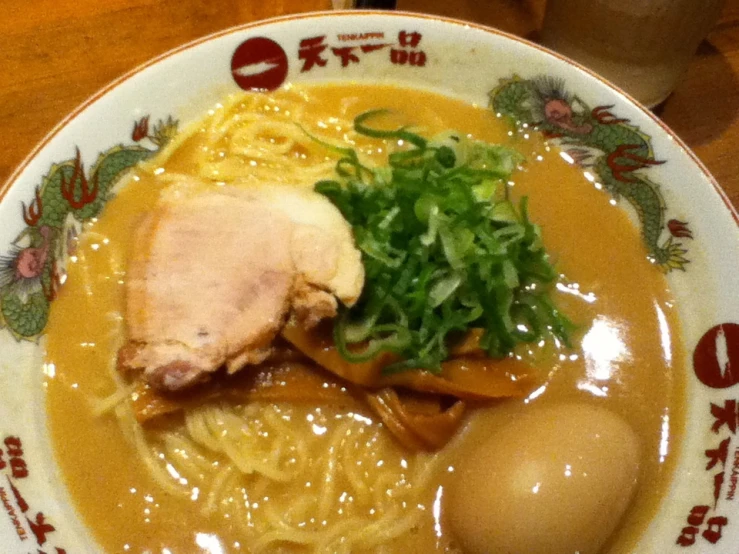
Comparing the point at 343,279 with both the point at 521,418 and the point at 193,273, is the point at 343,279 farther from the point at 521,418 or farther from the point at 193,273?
the point at 521,418

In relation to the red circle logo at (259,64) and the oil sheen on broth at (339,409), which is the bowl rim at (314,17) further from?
the oil sheen on broth at (339,409)

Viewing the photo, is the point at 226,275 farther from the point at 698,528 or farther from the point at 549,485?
the point at 698,528

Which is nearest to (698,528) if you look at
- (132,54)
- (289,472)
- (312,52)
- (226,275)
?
(289,472)

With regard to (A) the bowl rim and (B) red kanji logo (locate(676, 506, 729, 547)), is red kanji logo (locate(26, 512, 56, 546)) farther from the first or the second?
(B) red kanji logo (locate(676, 506, 729, 547))

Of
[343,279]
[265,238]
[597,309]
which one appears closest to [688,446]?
[597,309]

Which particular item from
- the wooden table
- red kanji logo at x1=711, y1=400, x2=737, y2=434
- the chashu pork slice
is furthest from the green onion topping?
the wooden table

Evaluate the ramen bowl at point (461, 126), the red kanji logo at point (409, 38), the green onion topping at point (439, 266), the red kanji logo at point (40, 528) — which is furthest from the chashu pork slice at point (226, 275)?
the red kanji logo at point (409, 38)
